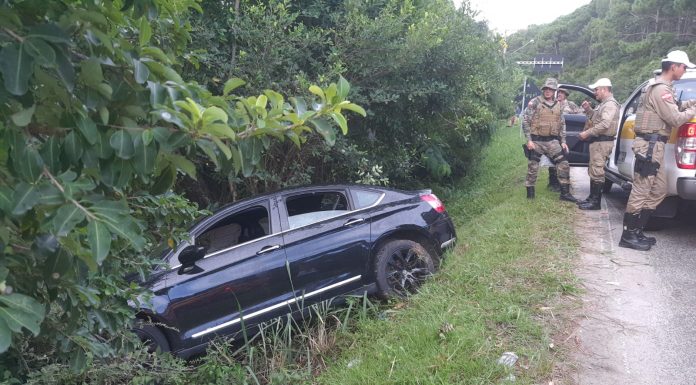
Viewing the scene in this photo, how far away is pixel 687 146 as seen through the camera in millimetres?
5754

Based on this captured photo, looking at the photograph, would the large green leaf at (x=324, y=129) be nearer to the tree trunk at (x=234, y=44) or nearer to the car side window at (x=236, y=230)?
the car side window at (x=236, y=230)

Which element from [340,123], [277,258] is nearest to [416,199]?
[277,258]

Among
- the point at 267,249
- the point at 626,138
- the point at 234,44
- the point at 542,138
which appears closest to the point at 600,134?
the point at 626,138

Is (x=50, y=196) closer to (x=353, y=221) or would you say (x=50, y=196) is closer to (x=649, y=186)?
(x=353, y=221)

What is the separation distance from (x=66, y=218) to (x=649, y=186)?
19.5 ft

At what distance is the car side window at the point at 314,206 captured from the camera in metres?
5.57

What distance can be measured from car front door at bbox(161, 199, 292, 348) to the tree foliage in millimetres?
3034

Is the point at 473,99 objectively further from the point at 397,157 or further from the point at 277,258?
the point at 277,258

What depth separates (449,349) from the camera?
390 cm

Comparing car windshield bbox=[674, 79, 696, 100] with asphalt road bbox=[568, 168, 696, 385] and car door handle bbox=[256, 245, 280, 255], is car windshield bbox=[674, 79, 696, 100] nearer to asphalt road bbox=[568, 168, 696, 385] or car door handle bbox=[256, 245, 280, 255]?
asphalt road bbox=[568, 168, 696, 385]

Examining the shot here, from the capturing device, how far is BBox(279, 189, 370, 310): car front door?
5320mm

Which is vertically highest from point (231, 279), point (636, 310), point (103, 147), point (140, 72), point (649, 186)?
point (140, 72)

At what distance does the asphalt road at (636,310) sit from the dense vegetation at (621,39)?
33.5 meters

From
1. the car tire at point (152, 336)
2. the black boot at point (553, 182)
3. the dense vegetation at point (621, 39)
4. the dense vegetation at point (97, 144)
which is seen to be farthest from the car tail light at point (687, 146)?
the dense vegetation at point (621, 39)
